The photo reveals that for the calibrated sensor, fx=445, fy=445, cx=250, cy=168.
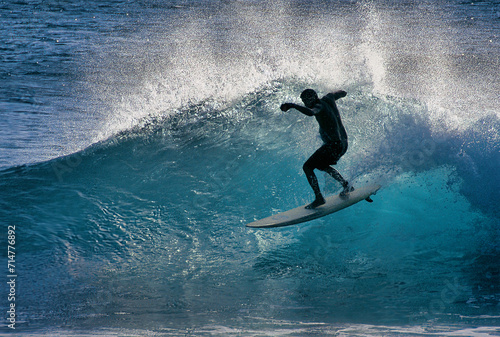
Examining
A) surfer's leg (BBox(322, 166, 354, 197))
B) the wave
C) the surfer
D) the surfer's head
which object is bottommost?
the wave

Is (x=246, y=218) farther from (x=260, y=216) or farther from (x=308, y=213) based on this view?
(x=308, y=213)

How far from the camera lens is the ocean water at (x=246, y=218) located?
465cm

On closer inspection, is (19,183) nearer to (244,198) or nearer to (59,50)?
Result: (244,198)

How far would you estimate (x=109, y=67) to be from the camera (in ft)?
75.3

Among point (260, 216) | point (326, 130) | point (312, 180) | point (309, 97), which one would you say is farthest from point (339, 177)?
point (260, 216)

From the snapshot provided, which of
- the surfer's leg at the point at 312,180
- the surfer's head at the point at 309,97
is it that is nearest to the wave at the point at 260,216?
the surfer's leg at the point at 312,180

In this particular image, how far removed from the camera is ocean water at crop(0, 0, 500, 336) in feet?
15.3

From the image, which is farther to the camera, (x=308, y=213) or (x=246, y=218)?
(x=246, y=218)

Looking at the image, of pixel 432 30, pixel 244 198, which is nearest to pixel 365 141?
pixel 244 198

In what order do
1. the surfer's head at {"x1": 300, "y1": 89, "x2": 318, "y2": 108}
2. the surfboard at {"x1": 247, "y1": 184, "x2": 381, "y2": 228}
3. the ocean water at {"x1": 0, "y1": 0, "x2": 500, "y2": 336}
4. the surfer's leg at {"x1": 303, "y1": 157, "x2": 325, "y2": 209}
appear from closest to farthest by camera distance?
the ocean water at {"x1": 0, "y1": 0, "x2": 500, "y2": 336} → the surfer's head at {"x1": 300, "y1": 89, "x2": 318, "y2": 108} → the surfer's leg at {"x1": 303, "y1": 157, "x2": 325, "y2": 209} → the surfboard at {"x1": 247, "y1": 184, "x2": 381, "y2": 228}

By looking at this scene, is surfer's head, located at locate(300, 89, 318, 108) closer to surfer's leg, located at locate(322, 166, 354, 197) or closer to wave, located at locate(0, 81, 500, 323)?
surfer's leg, located at locate(322, 166, 354, 197)

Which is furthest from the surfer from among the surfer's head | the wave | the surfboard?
the wave

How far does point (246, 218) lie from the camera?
693cm

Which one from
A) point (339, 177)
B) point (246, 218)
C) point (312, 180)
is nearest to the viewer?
point (312, 180)
